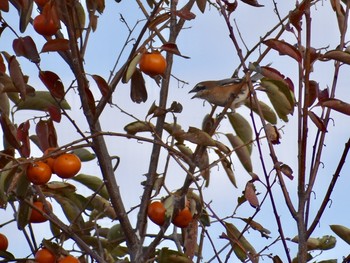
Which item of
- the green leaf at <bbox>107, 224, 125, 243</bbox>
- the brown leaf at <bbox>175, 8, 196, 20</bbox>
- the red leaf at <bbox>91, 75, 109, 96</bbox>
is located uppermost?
the brown leaf at <bbox>175, 8, 196, 20</bbox>

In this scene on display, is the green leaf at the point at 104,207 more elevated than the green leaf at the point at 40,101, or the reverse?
the green leaf at the point at 40,101

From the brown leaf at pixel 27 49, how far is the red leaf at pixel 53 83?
60 millimetres

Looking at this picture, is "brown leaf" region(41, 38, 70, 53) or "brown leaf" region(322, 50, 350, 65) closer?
"brown leaf" region(322, 50, 350, 65)

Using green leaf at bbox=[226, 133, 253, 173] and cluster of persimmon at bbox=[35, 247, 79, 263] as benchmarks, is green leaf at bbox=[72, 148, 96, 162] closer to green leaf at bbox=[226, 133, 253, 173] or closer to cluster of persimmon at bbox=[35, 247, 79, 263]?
cluster of persimmon at bbox=[35, 247, 79, 263]

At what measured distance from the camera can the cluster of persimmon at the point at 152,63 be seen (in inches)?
89.7

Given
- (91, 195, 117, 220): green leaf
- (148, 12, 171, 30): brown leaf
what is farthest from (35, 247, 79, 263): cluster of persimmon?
(148, 12, 171, 30): brown leaf

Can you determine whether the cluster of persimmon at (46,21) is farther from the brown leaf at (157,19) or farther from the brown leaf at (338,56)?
the brown leaf at (338,56)

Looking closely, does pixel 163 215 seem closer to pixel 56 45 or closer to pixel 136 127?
pixel 136 127

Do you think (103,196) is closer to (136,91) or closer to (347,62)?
(136,91)

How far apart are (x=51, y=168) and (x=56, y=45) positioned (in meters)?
0.37

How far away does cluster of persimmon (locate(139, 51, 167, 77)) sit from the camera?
2.28 meters

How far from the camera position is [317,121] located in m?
1.80

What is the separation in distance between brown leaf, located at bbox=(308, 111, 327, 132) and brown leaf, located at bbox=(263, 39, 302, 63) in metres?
0.14

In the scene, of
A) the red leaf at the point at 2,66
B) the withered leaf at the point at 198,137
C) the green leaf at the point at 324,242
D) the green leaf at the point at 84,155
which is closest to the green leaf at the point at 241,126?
the withered leaf at the point at 198,137
